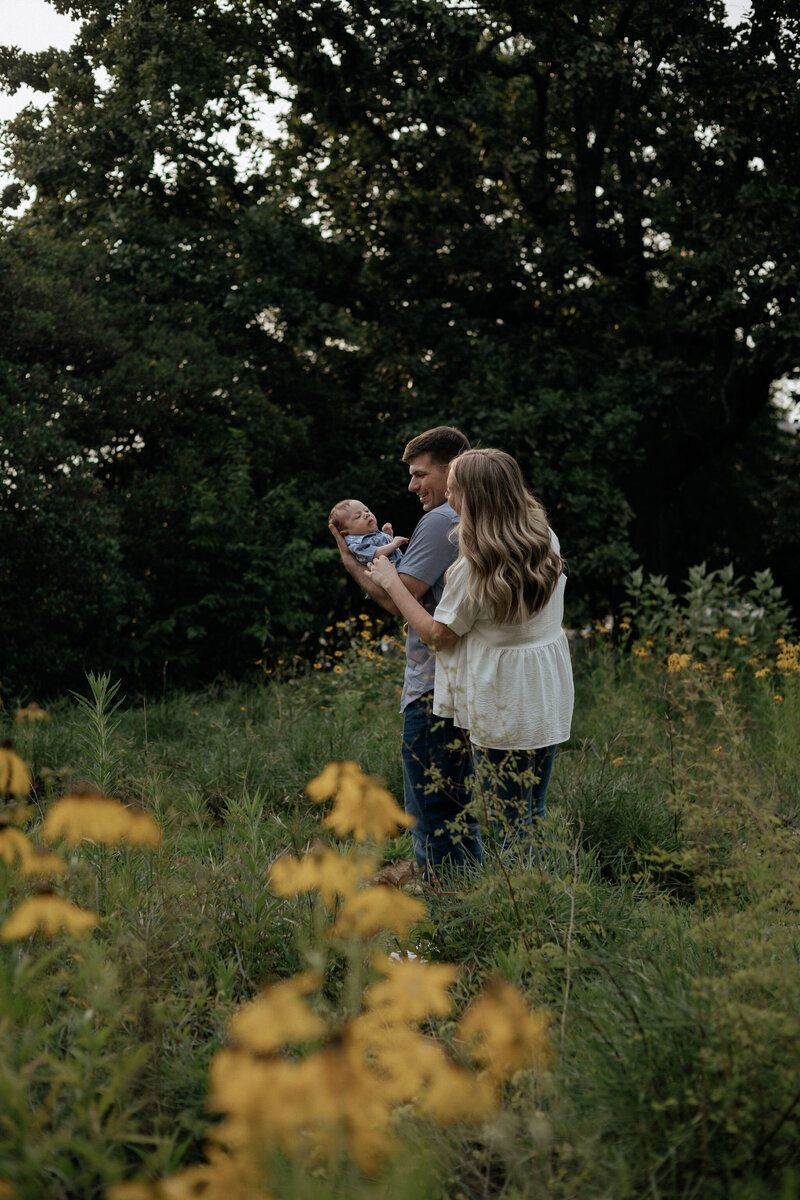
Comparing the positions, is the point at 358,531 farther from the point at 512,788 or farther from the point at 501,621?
the point at 512,788

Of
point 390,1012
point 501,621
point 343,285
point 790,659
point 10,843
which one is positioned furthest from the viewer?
point 343,285

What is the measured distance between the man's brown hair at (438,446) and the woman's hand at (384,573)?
483mm

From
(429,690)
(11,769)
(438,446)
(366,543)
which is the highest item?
(438,446)

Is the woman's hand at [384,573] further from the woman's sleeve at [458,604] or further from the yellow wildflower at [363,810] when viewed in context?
the yellow wildflower at [363,810]

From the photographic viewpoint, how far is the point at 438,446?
3.61 meters

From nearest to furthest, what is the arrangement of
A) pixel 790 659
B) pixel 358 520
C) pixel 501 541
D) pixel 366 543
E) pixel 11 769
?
pixel 11 769, pixel 501 541, pixel 366 543, pixel 358 520, pixel 790 659

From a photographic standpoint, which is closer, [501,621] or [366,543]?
[501,621]

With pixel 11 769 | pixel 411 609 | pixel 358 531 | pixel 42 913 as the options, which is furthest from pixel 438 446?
pixel 42 913

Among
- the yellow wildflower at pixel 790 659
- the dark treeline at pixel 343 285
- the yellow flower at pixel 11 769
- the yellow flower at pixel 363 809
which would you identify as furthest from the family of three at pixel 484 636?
the dark treeline at pixel 343 285

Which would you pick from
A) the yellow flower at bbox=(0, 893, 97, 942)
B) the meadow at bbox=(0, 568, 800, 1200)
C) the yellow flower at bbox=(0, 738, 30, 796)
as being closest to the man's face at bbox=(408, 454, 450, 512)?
the meadow at bbox=(0, 568, 800, 1200)

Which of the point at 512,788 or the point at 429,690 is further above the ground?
the point at 429,690

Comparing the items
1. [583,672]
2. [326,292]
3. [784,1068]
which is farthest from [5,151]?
[784,1068]

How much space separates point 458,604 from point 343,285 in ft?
29.4

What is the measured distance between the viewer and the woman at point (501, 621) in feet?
10.1
